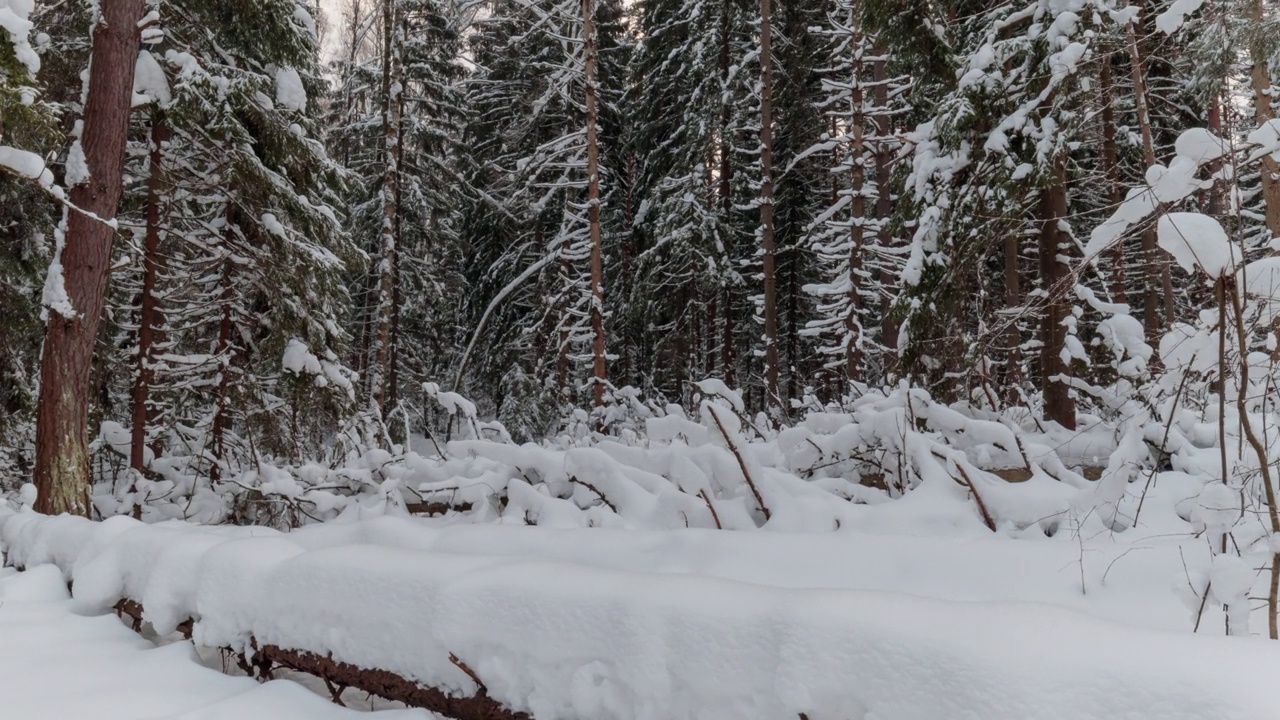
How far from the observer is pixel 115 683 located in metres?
2.51

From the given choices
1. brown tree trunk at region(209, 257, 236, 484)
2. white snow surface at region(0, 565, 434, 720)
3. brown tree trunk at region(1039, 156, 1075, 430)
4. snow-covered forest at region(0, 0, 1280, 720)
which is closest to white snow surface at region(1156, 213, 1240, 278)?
snow-covered forest at region(0, 0, 1280, 720)

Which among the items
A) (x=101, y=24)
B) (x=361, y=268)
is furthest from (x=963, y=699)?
(x=361, y=268)

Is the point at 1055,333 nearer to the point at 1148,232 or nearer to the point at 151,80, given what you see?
the point at 1148,232

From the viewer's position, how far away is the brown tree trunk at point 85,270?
5766 mm

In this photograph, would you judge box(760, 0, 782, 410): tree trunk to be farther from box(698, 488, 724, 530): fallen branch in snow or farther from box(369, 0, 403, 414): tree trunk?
box(698, 488, 724, 530): fallen branch in snow

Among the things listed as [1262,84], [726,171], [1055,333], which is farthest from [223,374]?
[1262,84]

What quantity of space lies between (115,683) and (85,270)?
15.9ft

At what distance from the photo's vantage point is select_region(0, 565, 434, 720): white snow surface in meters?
2.28

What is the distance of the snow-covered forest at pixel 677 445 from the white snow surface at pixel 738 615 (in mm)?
11

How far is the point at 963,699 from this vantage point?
4.68 feet

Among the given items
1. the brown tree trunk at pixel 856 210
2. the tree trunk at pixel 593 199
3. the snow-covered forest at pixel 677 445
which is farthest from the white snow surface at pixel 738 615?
the brown tree trunk at pixel 856 210

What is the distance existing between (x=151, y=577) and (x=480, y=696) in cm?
196

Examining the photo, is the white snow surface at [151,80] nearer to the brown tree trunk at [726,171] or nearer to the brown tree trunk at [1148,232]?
the brown tree trunk at [1148,232]

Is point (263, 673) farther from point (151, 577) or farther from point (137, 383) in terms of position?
point (137, 383)
